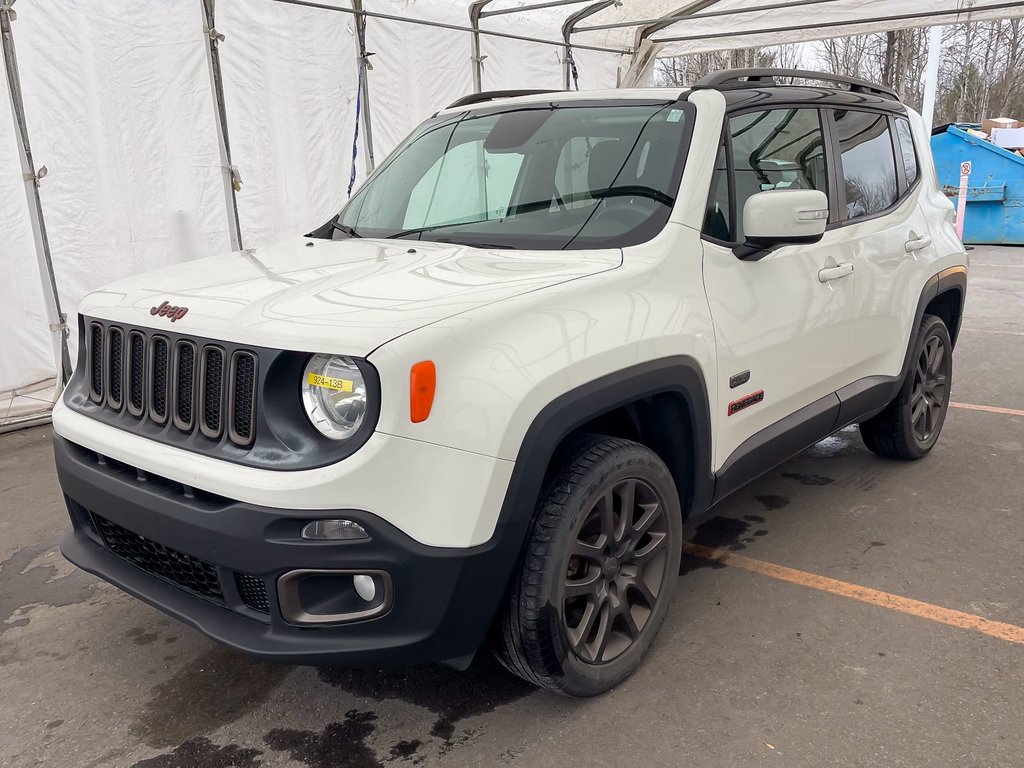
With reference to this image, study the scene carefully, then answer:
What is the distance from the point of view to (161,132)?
6621 millimetres

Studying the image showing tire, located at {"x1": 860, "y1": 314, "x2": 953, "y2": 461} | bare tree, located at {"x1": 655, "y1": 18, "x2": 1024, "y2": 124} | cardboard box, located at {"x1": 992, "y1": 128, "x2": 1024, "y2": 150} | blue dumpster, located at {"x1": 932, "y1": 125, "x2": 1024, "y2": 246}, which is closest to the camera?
tire, located at {"x1": 860, "y1": 314, "x2": 953, "y2": 461}

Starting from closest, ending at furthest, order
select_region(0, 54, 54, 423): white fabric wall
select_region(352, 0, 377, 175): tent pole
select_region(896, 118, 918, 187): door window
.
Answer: select_region(896, 118, 918, 187): door window → select_region(0, 54, 54, 423): white fabric wall → select_region(352, 0, 377, 175): tent pole

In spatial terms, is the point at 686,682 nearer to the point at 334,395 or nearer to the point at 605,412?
the point at 605,412

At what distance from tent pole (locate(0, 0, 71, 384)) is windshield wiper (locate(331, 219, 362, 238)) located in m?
2.91

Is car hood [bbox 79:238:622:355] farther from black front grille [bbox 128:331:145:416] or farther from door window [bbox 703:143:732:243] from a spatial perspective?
door window [bbox 703:143:732:243]

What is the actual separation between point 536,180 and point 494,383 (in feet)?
4.38

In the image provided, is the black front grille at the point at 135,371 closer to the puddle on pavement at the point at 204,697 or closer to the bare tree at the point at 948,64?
the puddle on pavement at the point at 204,697

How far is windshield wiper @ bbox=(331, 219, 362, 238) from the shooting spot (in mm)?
3475

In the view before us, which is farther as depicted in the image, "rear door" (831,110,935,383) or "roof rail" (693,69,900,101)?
"rear door" (831,110,935,383)

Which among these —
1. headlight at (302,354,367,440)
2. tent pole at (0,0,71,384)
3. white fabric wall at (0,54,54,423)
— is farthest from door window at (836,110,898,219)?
white fabric wall at (0,54,54,423)

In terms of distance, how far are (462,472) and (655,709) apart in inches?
42.1

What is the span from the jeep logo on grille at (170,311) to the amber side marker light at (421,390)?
0.78 meters

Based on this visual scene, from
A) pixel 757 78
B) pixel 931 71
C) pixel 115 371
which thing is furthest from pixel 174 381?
pixel 931 71

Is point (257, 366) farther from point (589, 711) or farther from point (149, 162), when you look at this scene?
point (149, 162)
